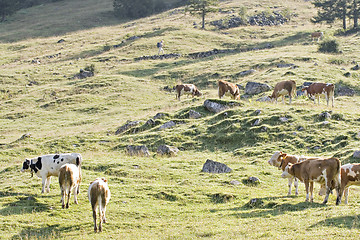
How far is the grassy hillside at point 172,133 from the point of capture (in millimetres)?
14898

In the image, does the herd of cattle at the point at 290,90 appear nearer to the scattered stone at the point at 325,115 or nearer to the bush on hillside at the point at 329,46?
the scattered stone at the point at 325,115

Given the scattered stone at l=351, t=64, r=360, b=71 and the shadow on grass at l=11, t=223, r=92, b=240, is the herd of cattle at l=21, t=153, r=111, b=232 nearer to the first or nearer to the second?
the shadow on grass at l=11, t=223, r=92, b=240

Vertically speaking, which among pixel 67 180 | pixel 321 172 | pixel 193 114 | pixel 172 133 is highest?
pixel 67 180

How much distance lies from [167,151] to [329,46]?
3915 cm

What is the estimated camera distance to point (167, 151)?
86.7 ft

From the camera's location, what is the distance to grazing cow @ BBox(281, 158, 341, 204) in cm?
1579

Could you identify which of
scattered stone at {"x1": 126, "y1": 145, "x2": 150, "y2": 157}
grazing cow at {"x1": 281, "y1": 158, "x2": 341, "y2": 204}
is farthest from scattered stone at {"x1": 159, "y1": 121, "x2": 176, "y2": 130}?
grazing cow at {"x1": 281, "y1": 158, "x2": 341, "y2": 204}

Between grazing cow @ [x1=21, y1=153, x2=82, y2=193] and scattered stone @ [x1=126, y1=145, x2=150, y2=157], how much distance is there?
712cm

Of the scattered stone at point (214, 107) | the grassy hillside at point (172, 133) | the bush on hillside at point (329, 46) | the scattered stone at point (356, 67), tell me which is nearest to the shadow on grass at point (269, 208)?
the grassy hillside at point (172, 133)

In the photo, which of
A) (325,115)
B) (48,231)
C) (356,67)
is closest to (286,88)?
(325,115)

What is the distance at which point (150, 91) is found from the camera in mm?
49219

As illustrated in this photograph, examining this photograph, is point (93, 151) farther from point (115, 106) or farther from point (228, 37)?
point (228, 37)

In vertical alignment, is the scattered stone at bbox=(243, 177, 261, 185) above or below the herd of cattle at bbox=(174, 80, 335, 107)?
below

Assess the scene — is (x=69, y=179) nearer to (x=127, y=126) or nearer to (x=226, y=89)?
(x=127, y=126)
